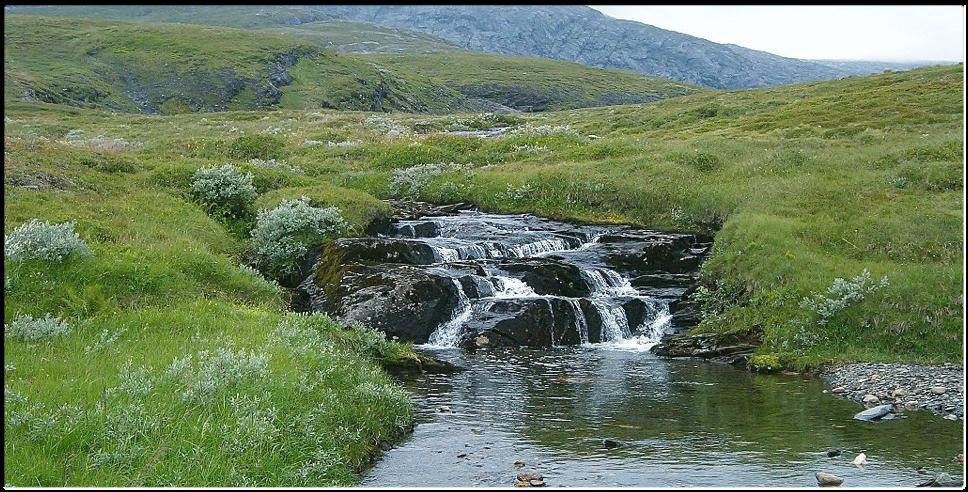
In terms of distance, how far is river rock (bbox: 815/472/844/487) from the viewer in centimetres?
1140

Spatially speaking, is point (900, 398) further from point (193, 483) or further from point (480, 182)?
point (480, 182)

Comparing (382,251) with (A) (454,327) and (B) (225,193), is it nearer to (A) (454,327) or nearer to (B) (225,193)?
(A) (454,327)

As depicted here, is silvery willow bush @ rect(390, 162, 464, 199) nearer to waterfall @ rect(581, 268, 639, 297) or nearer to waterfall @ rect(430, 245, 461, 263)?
waterfall @ rect(430, 245, 461, 263)

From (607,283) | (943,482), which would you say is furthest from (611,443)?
(607,283)

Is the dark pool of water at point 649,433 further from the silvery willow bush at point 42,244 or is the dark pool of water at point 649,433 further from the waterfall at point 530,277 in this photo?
the silvery willow bush at point 42,244

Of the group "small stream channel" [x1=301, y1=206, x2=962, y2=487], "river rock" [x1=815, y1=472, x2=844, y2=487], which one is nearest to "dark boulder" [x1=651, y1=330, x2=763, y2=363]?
"small stream channel" [x1=301, y1=206, x2=962, y2=487]

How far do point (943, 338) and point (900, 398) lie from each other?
174 inches

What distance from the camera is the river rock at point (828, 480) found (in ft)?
37.4

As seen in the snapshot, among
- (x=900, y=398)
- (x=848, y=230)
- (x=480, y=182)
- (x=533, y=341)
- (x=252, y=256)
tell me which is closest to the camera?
(x=900, y=398)

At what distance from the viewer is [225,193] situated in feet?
102

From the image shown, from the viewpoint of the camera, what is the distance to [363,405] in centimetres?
1365

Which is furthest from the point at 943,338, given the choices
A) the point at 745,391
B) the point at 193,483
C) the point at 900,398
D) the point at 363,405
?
the point at 193,483

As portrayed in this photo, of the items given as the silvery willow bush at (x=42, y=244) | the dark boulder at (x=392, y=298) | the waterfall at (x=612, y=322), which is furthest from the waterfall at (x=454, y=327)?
the silvery willow bush at (x=42, y=244)

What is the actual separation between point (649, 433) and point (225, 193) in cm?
2237
